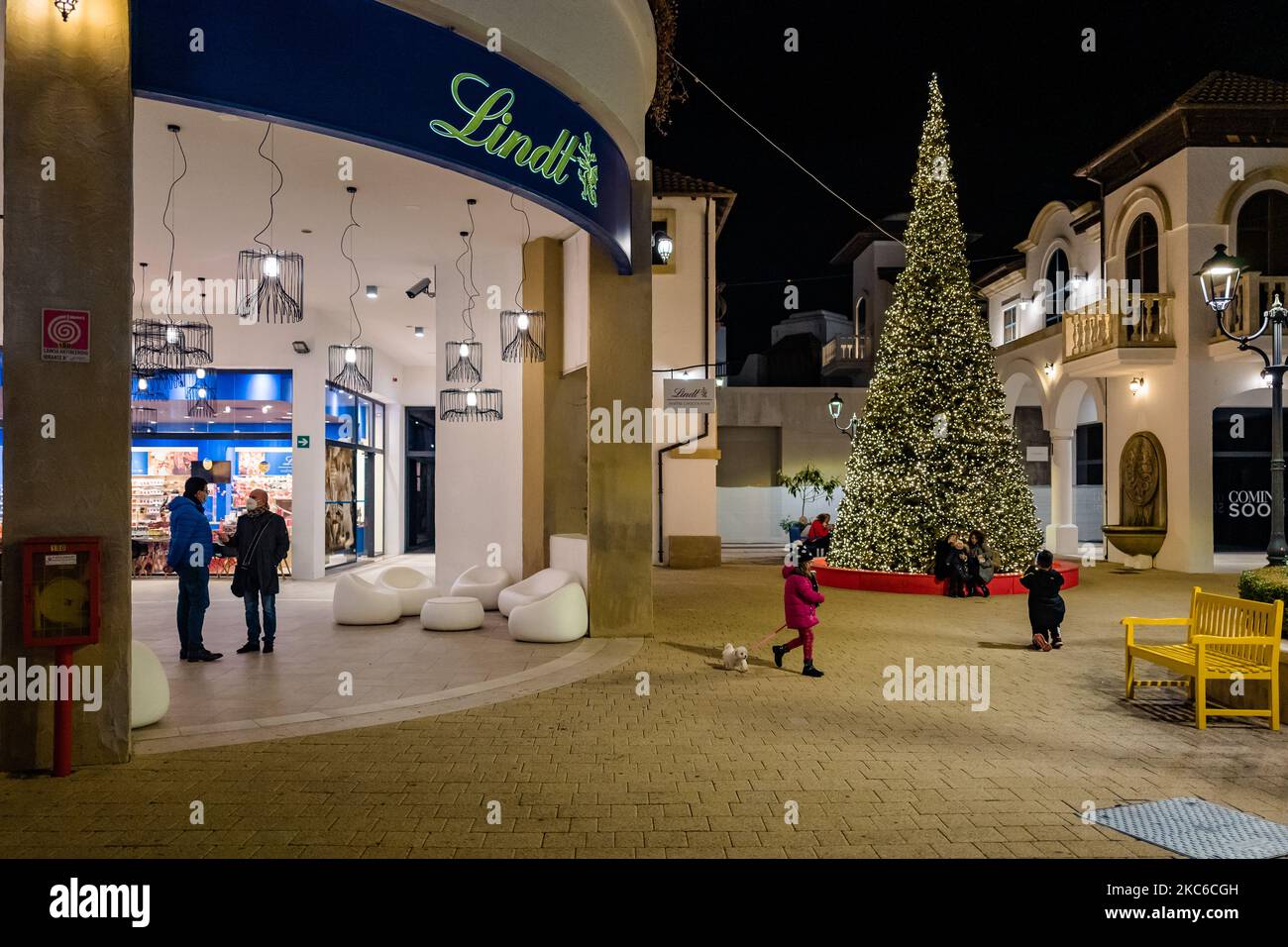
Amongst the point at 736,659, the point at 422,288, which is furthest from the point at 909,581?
the point at 422,288

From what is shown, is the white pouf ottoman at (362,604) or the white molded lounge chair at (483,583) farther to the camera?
the white molded lounge chair at (483,583)

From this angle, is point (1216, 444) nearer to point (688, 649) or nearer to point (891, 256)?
point (891, 256)

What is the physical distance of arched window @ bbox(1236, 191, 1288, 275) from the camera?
18.7 m

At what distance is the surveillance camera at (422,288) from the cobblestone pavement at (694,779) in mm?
8155

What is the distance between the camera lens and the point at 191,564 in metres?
8.87

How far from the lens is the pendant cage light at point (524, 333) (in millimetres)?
11078

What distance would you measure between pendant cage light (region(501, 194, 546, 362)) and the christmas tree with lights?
25.4ft

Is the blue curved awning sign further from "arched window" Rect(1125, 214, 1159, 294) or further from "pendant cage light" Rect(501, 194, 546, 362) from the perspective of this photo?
"arched window" Rect(1125, 214, 1159, 294)

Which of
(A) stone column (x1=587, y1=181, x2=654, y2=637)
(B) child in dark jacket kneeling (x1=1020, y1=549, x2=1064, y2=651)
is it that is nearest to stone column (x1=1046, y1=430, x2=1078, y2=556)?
(B) child in dark jacket kneeling (x1=1020, y1=549, x2=1064, y2=651)

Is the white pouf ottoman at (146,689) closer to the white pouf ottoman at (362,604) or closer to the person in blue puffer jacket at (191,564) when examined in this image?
the person in blue puffer jacket at (191,564)

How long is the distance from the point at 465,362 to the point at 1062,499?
61.1 feet

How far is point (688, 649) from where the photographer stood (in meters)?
10.0

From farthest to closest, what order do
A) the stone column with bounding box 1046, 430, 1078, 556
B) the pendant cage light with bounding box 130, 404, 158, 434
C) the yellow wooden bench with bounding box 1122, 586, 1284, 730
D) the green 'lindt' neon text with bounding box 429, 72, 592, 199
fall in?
the stone column with bounding box 1046, 430, 1078, 556
the pendant cage light with bounding box 130, 404, 158, 434
the green 'lindt' neon text with bounding box 429, 72, 592, 199
the yellow wooden bench with bounding box 1122, 586, 1284, 730

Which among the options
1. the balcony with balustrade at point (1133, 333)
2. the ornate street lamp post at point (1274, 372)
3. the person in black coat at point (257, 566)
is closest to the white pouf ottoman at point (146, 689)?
the person in black coat at point (257, 566)
